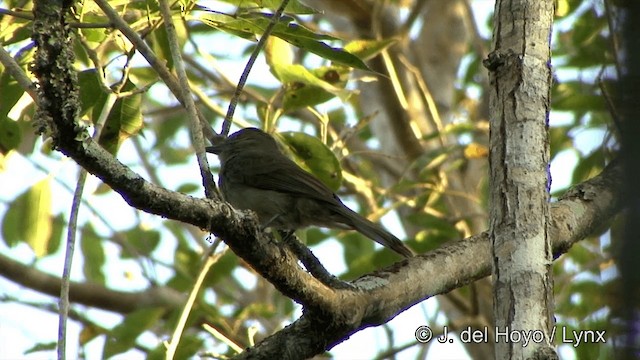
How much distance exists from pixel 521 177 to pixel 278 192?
2585 mm

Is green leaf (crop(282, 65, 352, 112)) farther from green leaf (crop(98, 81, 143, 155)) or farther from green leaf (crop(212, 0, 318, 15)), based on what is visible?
green leaf (crop(98, 81, 143, 155))

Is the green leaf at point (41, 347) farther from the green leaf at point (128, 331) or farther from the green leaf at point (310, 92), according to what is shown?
the green leaf at point (310, 92)

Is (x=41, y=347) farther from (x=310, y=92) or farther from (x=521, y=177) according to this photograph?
(x=521, y=177)

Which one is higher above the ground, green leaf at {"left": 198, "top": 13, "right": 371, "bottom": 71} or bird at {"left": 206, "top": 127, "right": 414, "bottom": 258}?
bird at {"left": 206, "top": 127, "right": 414, "bottom": 258}

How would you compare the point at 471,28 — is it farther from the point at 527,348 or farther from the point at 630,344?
the point at 630,344

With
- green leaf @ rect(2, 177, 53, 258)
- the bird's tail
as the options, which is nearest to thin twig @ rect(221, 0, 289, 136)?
the bird's tail

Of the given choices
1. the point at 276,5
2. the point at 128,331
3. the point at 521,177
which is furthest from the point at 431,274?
the point at 128,331

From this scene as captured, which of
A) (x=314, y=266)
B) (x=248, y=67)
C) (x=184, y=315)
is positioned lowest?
(x=314, y=266)

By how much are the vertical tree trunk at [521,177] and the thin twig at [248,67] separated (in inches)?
33.5

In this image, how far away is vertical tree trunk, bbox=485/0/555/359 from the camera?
2490mm

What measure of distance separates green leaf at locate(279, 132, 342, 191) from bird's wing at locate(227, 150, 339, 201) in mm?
158

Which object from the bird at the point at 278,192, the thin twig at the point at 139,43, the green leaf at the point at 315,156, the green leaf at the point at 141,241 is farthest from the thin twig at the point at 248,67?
the green leaf at the point at 141,241

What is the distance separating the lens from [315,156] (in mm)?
4508

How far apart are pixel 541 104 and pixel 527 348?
87 centimetres
